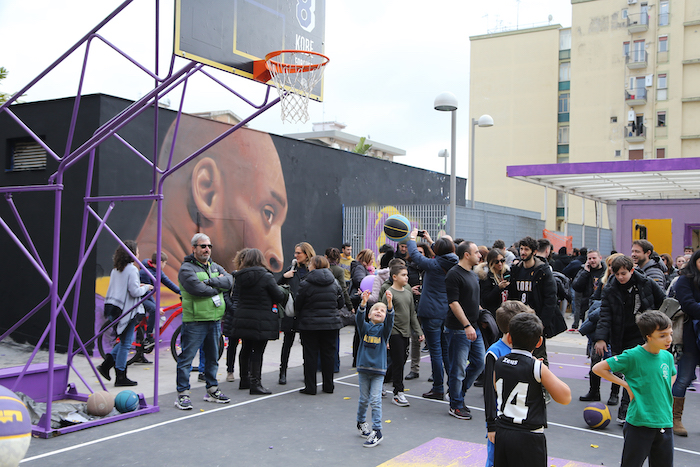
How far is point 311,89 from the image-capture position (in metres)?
7.48

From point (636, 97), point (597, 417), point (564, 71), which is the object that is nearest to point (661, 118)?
point (636, 97)

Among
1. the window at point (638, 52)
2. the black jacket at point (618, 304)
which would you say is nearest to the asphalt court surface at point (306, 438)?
the black jacket at point (618, 304)

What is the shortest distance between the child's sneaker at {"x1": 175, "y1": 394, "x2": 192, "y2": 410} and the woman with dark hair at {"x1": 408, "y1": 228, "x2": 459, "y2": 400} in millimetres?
2958

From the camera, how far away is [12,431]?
10.8 feet

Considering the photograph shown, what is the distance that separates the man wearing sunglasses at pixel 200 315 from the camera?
7.16 metres

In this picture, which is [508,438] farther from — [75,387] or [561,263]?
[561,263]

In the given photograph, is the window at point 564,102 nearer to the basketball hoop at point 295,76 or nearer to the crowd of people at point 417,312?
the crowd of people at point 417,312

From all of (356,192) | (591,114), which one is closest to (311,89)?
(356,192)

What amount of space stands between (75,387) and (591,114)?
149 ft

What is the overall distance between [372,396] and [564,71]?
48.8 meters

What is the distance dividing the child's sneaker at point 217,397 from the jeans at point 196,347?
0.10 m

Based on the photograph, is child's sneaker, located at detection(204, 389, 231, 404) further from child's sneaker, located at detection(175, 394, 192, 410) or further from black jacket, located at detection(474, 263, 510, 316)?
black jacket, located at detection(474, 263, 510, 316)

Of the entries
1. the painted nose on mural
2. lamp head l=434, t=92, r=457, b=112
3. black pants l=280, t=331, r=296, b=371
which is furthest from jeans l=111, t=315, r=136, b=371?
lamp head l=434, t=92, r=457, b=112

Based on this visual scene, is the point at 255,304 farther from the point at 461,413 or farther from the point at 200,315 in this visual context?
the point at 461,413
